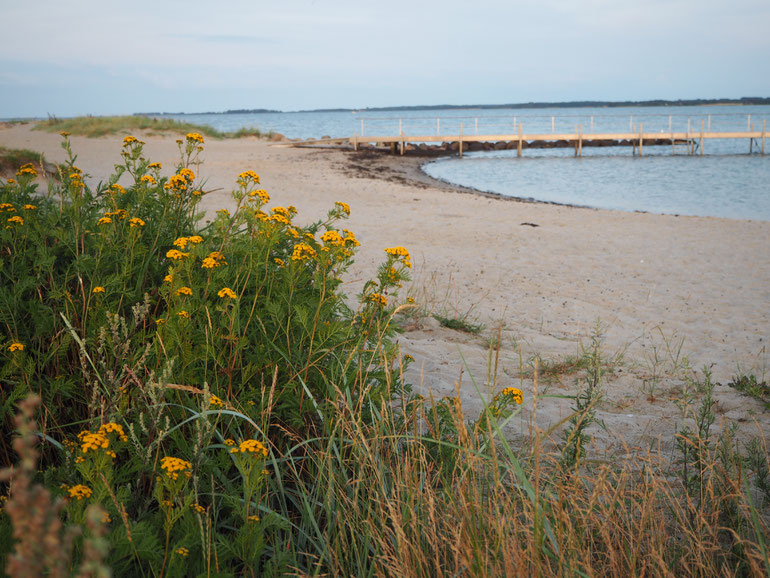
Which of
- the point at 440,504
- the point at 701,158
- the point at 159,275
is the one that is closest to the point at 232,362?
the point at 159,275

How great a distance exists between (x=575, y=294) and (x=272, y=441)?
546cm

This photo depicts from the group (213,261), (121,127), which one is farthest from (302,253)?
(121,127)

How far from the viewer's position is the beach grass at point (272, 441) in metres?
1.74

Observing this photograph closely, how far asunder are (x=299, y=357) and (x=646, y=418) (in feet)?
7.19

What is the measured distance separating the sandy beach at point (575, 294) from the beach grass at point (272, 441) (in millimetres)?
384

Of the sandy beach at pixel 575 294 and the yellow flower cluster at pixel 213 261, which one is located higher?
the yellow flower cluster at pixel 213 261

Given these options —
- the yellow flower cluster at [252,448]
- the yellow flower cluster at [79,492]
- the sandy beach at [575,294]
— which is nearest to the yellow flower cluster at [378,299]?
the sandy beach at [575,294]

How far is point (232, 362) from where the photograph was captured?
7.89ft

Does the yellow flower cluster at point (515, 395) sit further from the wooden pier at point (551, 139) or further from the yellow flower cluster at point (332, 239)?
the wooden pier at point (551, 139)

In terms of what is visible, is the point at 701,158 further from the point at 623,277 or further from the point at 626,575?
the point at 626,575

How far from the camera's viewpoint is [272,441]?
2469 mm

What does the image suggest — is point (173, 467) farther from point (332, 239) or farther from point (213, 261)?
point (332, 239)

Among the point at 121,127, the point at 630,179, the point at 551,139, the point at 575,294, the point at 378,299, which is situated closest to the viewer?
the point at 378,299

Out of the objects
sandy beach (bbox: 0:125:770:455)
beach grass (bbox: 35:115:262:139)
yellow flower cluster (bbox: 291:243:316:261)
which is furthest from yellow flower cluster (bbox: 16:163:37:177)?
beach grass (bbox: 35:115:262:139)
